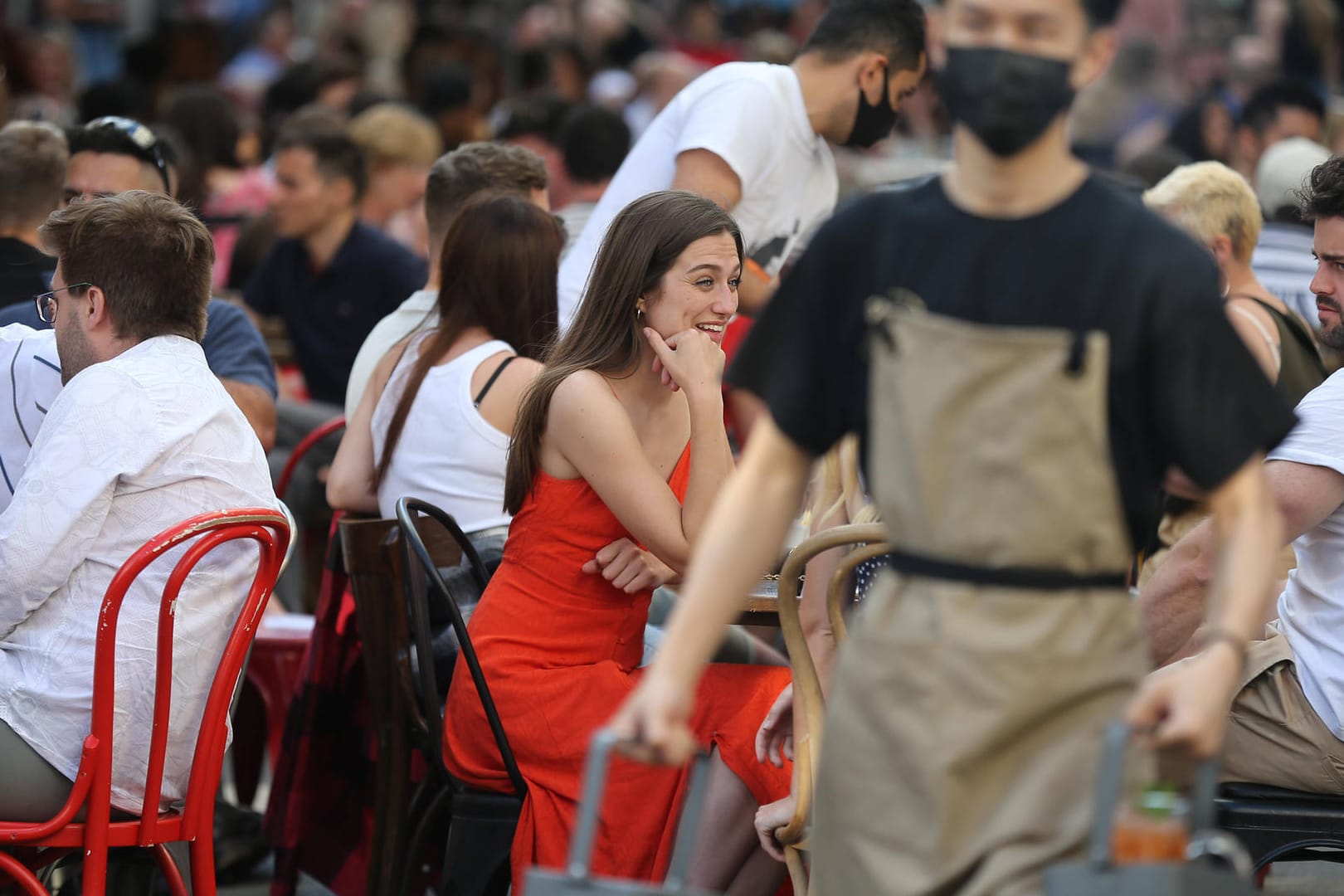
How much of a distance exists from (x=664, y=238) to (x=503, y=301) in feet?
2.18

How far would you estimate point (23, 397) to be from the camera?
3.45 meters

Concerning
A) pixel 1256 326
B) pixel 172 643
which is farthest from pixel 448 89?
pixel 172 643

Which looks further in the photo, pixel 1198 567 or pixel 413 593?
pixel 413 593

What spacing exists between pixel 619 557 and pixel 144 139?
2072mm

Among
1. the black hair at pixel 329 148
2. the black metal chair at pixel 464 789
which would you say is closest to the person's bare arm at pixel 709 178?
the black metal chair at pixel 464 789

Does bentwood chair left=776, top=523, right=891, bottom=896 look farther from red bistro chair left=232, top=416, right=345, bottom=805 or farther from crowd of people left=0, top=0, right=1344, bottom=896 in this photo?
red bistro chair left=232, top=416, right=345, bottom=805

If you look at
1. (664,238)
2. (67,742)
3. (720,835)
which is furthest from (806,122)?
(67,742)

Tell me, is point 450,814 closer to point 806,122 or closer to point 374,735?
point 374,735

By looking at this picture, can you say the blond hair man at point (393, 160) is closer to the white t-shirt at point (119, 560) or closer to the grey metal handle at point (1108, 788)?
the white t-shirt at point (119, 560)

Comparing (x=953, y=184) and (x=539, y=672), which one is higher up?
(x=953, y=184)

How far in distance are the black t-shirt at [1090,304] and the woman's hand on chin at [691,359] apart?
121cm

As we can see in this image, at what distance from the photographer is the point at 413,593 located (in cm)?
312

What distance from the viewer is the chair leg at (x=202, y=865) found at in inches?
118

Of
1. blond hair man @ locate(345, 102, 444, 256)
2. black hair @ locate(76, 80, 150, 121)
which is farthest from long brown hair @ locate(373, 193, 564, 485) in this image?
black hair @ locate(76, 80, 150, 121)
